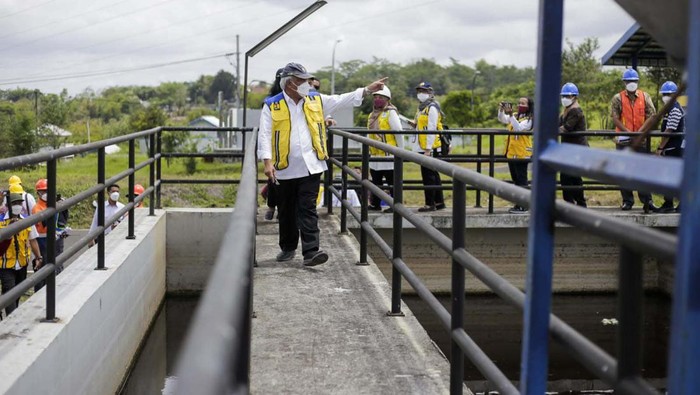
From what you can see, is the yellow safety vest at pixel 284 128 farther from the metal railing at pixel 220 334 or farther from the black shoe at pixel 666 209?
the black shoe at pixel 666 209

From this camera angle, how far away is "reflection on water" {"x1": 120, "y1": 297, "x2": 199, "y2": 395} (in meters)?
9.22

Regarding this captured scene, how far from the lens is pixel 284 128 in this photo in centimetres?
760


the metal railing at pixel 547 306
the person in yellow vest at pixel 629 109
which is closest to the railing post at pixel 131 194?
the metal railing at pixel 547 306

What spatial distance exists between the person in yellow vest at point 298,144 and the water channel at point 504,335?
2.21 metres

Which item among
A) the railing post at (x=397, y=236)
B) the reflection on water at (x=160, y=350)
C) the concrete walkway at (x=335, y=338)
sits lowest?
the reflection on water at (x=160, y=350)

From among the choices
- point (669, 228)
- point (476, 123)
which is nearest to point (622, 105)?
point (669, 228)

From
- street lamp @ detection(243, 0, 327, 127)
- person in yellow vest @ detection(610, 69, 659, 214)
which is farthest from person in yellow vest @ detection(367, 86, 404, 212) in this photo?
person in yellow vest @ detection(610, 69, 659, 214)

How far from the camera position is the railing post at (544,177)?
7.22 feet

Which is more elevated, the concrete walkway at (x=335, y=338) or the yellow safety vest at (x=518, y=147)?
the yellow safety vest at (x=518, y=147)

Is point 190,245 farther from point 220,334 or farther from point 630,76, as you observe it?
point 220,334

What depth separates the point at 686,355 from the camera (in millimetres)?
1453

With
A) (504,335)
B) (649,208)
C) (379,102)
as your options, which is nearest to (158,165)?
(379,102)

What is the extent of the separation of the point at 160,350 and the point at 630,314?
30.4 ft

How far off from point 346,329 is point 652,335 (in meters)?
6.29
